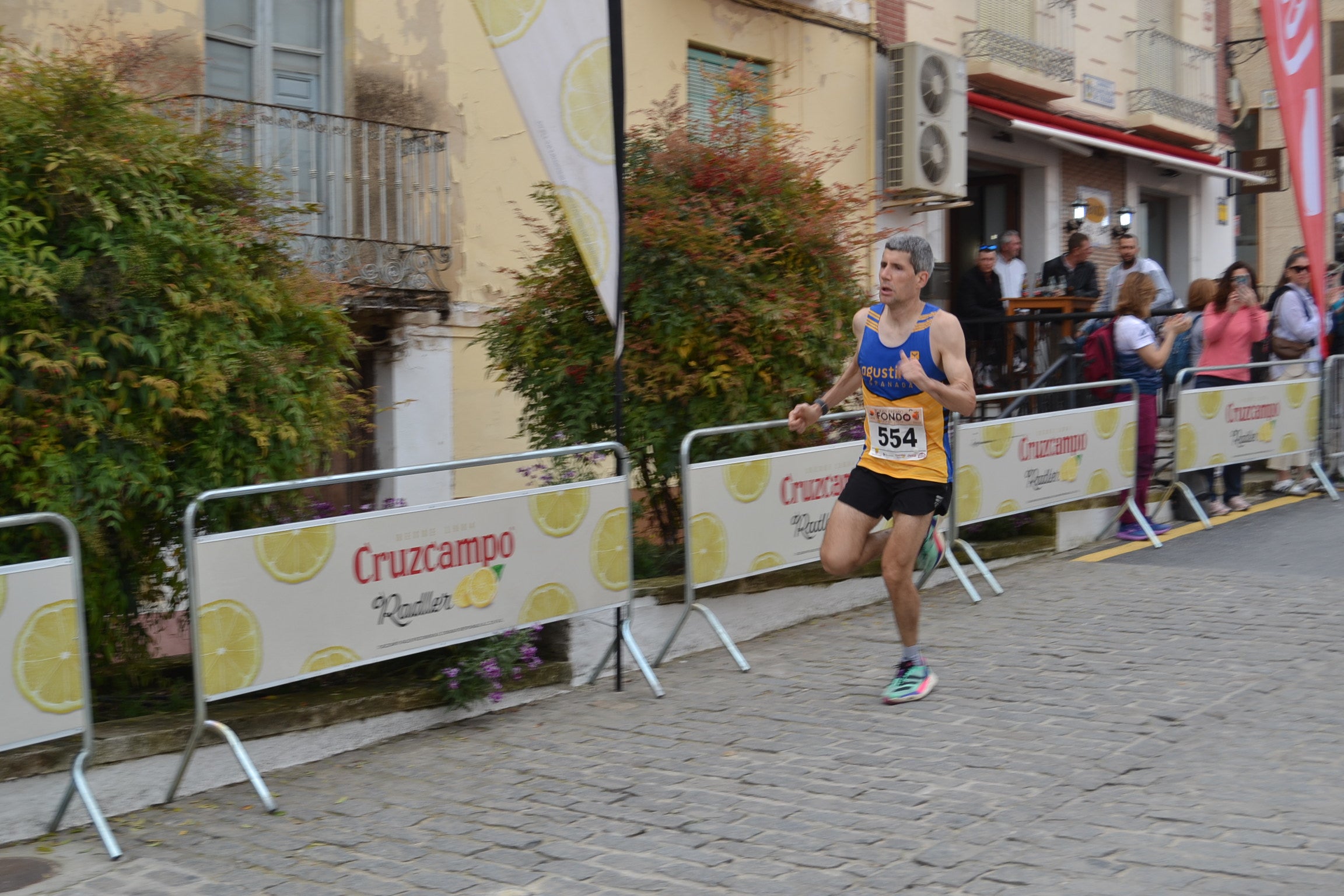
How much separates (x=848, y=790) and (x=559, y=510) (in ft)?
6.87

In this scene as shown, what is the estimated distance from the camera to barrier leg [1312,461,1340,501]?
40.8 feet

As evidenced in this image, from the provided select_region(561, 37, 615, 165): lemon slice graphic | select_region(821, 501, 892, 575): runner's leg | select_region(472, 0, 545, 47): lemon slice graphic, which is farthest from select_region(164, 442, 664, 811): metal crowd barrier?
select_region(472, 0, 545, 47): lemon slice graphic

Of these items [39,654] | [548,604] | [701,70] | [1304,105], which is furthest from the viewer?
[701,70]

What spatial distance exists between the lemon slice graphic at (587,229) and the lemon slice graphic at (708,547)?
1379 millimetres

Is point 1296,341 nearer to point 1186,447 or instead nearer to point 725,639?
point 1186,447

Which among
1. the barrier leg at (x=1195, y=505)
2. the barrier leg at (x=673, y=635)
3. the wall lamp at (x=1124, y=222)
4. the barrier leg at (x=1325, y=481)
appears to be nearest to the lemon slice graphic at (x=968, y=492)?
the barrier leg at (x=673, y=635)

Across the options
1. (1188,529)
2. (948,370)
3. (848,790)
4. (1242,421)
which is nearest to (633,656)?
(848,790)

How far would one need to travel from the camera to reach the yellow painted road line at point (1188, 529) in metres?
9.91

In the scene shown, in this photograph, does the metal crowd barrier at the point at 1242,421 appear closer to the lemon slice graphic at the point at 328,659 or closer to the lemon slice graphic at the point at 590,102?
the lemon slice graphic at the point at 590,102

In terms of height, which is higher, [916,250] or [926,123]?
[926,123]

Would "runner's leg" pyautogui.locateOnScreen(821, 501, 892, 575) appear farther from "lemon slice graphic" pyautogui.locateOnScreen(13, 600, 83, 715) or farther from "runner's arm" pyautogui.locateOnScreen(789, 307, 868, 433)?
"lemon slice graphic" pyautogui.locateOnScreen(13, 600, 83, 715)

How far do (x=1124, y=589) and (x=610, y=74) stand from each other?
450 cm

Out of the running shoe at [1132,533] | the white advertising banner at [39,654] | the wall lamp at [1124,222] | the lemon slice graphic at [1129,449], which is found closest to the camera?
the white advertising banner at [39,654]

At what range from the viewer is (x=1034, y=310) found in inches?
586
